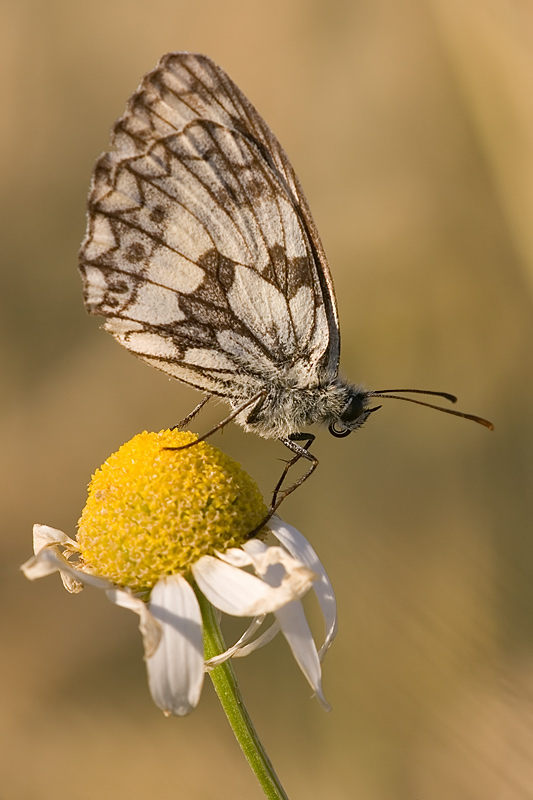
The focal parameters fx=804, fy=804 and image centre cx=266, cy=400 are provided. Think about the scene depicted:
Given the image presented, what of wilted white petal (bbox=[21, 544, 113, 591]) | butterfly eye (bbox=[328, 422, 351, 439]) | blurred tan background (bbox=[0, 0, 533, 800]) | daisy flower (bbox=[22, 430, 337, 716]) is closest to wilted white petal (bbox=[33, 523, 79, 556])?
daisy flower (bbox=[22, 430, 337, 716])

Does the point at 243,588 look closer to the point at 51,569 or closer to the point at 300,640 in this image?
the point at 300,640

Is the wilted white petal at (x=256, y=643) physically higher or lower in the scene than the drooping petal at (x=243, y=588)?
lower

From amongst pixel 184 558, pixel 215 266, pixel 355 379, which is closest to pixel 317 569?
pixel 184 558

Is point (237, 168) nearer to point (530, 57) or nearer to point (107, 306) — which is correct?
point (107, 306)

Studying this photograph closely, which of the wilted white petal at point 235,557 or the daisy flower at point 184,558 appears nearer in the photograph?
the daisy flower at point 184,558

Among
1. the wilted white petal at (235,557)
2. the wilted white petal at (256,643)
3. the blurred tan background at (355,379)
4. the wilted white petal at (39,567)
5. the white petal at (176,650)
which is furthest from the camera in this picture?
the blurred tan background at (355,379)

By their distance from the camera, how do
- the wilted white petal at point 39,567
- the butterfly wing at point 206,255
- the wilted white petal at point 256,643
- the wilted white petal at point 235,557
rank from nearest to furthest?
the wilted white petal at point 39,567, the wilted white petal at point 235,557, the wilted white petal at point 256,643, the butterfly wing at point 206,255

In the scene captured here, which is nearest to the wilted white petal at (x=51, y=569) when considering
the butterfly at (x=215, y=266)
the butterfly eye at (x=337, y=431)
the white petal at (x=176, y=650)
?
the white petal at (x=176, y=650)

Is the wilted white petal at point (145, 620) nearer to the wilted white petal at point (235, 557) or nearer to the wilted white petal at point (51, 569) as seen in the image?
the wilted white petal at point (51, 569)
